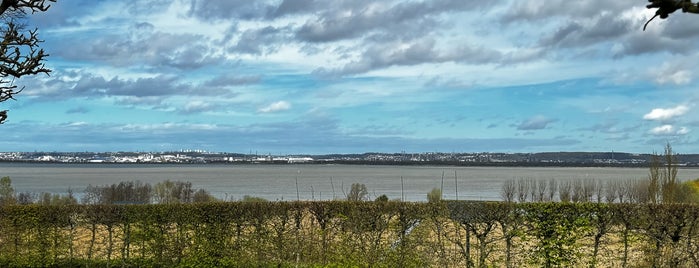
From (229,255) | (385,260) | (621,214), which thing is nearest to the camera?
(621,214)

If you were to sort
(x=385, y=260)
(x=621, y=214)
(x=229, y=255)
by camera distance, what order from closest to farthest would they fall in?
(x=621, y=214) → (x=385, y=260) → (x=229, y=255)

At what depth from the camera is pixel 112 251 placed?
1709 centimetres

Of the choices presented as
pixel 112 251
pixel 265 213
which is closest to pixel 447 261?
pixel 265 213

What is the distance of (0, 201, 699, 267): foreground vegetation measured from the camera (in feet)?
46.6

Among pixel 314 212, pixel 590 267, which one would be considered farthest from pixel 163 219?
pixel 590 267

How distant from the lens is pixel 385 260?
15.2 m

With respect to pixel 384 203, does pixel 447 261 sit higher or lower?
lower

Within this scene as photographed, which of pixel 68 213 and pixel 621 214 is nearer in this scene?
pixel 621 214

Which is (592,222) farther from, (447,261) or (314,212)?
(314,212)

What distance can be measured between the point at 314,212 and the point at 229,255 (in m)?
2.25

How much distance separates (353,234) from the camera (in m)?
15.7

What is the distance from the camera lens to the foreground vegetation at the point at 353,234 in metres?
14.2

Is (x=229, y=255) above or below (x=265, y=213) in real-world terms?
below

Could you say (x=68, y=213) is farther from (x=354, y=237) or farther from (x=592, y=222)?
(x=592, y=222)
